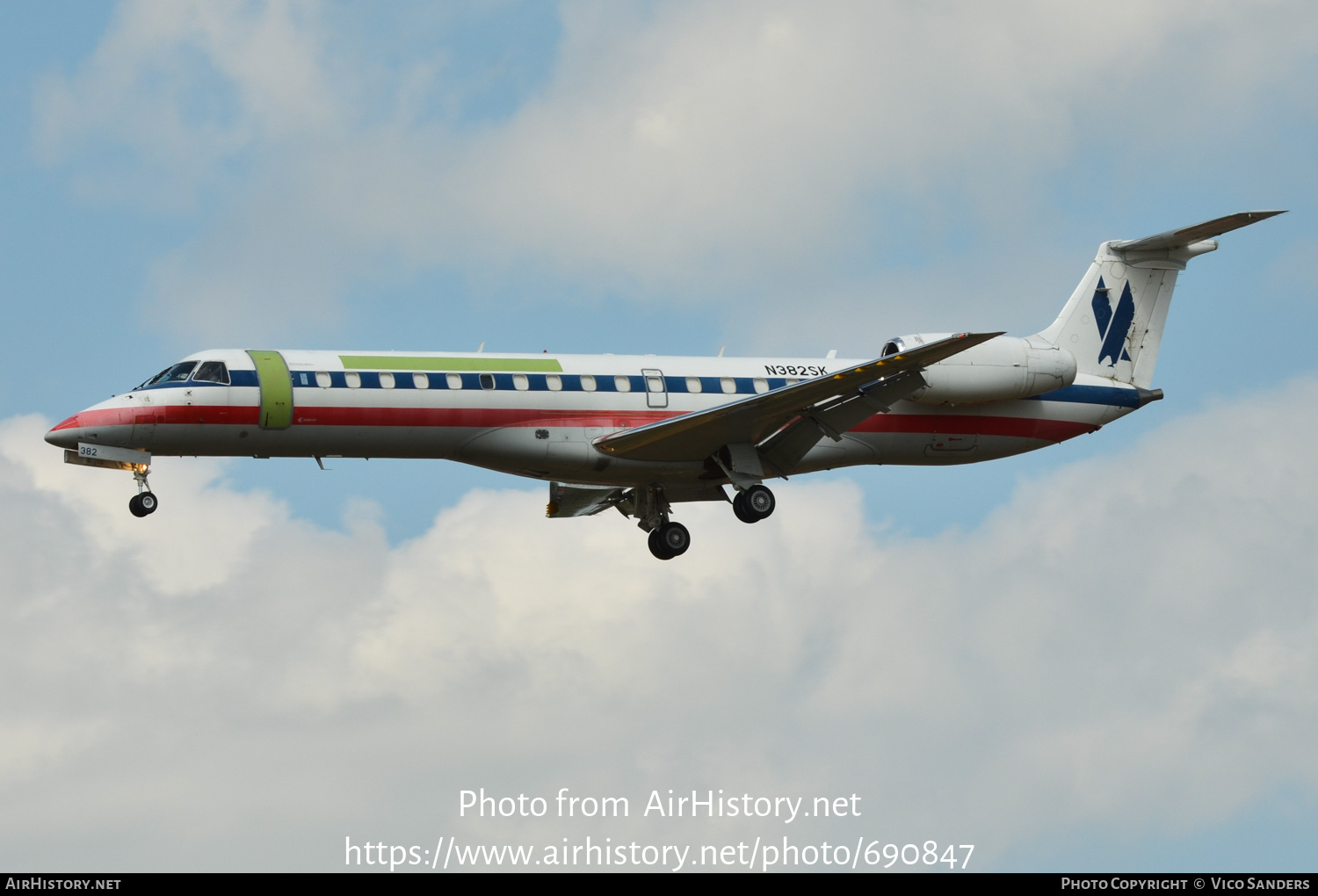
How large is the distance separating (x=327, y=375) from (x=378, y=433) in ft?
4.60

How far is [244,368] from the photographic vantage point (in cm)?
3262

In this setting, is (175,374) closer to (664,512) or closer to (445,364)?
(445,364)

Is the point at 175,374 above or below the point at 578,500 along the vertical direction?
below

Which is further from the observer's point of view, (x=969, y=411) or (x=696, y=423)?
(x=969, y=411)

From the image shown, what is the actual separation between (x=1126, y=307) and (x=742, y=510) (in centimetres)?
1040

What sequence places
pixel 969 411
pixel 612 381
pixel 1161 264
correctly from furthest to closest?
pixel 1161 264 → pixel 969 411 → pixel 612 381

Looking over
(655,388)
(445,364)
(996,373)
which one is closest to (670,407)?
(655,388)

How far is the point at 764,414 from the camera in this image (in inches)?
1324

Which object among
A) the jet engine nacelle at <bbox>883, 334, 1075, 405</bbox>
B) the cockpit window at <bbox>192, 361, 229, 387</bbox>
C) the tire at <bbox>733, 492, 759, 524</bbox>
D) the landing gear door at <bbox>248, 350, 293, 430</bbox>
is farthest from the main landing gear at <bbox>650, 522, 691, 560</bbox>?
the cockpit window at <bbox>192, 361, 229, 387</bbox>

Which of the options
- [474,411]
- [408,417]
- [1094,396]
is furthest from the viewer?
[1094,396]

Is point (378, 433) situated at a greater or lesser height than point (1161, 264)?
lesser

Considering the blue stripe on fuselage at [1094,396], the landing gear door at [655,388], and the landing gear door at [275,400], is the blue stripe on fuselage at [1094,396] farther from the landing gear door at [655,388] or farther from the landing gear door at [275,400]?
the landing gear door at [275,400]
